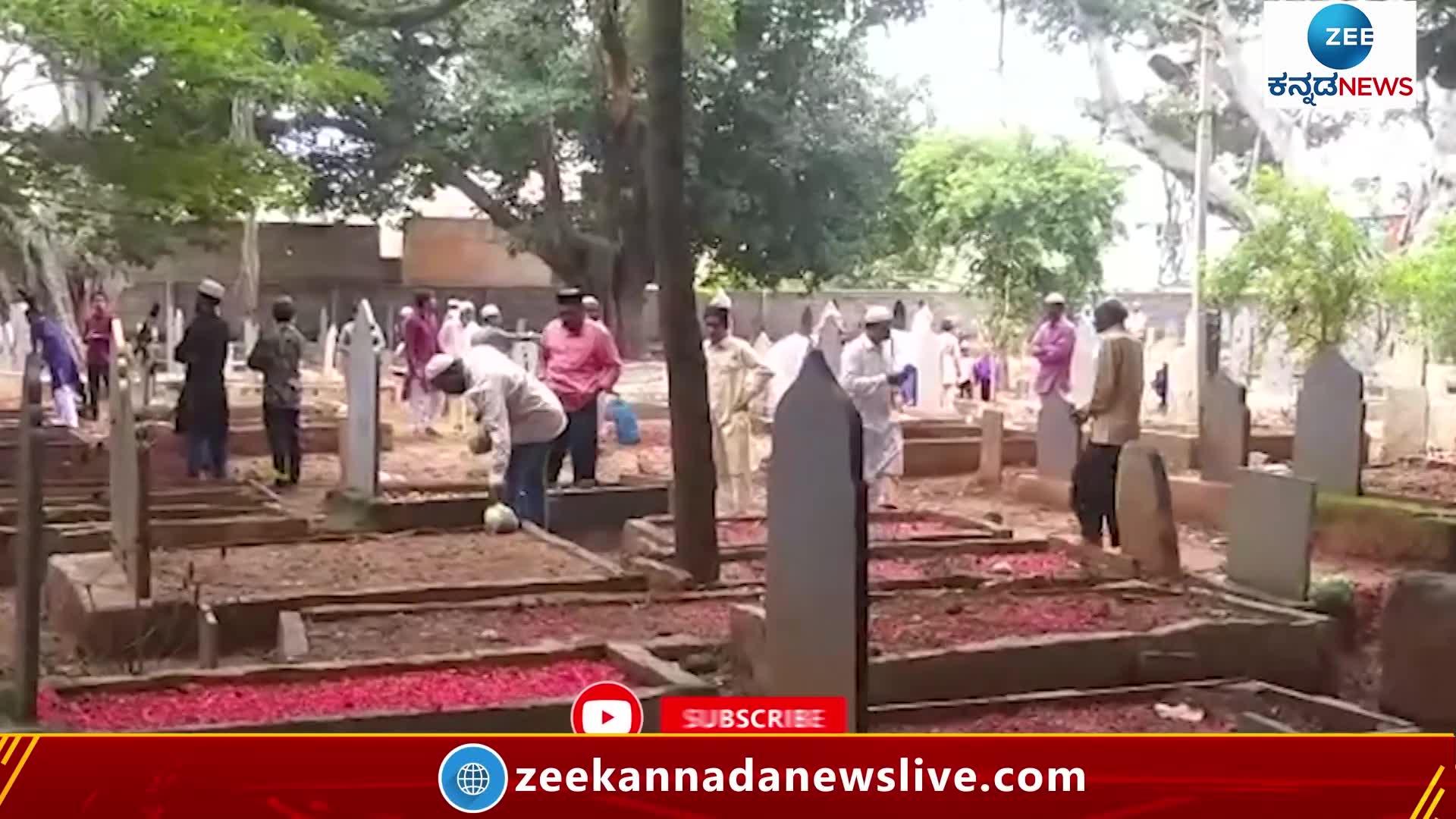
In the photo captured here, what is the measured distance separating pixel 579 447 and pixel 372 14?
1536mm

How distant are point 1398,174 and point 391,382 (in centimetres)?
240

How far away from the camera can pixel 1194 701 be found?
309 centimetres

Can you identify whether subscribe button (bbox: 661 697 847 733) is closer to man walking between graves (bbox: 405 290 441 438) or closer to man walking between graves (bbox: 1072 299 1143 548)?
man walking between graves (bbox: 405 290 441 438)

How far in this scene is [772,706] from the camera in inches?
93.7

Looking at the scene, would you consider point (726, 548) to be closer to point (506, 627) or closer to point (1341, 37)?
point (506, 627)

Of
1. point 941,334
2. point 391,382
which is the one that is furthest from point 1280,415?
point 391,382

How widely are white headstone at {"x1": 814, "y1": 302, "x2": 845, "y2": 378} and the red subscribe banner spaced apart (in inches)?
50.2

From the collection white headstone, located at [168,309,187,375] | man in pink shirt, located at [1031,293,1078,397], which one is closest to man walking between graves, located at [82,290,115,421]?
white headstone, located at [168,309,187,375]

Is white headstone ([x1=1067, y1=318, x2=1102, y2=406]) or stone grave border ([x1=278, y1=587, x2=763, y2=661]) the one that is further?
white headstone ([x1=1067, y1=318, x2=1102, y2=406])

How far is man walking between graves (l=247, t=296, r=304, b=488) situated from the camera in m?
3.63

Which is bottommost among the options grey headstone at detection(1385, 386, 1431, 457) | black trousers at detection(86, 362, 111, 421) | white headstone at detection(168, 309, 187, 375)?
grey headstone at detection(1385, 386, 1431, 457)

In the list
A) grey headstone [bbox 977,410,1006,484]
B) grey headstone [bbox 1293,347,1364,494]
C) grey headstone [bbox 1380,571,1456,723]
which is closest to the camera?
A: grey headstone [bbox 1380,571,1456,723]

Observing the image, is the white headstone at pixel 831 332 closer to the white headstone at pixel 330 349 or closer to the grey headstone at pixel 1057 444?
the white headstone at pixel 330 349

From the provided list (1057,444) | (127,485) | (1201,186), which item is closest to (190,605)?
(127,485)
